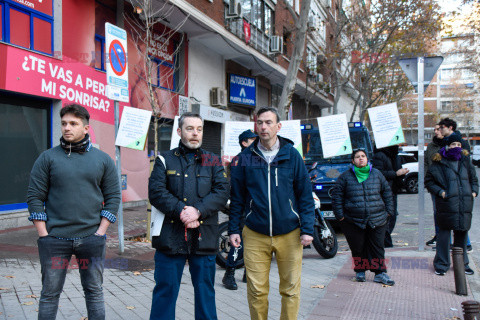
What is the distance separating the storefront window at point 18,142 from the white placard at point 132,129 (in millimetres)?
3753

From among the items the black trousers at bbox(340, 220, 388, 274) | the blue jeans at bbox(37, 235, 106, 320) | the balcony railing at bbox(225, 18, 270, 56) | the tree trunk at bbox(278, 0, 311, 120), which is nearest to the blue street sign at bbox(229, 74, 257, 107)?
the balcony railing at bbox(225, 18, 270, 56)

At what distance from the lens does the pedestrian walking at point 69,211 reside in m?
3.15

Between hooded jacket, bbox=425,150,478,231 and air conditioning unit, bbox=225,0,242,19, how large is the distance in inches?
468

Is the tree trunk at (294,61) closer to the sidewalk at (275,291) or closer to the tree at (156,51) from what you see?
the tree at (156,51)

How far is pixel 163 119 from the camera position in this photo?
1416 cm

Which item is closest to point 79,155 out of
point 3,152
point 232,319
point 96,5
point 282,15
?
point 232,319

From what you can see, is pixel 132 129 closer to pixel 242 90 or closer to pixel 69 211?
pixel 69 211

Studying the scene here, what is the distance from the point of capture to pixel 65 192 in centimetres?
316

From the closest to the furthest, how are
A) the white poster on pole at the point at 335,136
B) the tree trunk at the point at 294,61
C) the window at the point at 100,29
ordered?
the white poster on pole at the point at 335,136, the window at the point at 100,29, the tree trunk at the point at 294,61

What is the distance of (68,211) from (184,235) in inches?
34.1

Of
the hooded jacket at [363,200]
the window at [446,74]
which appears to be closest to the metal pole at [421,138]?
the hooded jacket at [363,200]

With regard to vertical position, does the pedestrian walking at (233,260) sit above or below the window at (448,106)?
below

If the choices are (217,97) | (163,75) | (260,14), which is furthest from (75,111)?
(260,14)

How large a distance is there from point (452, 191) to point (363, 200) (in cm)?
125
